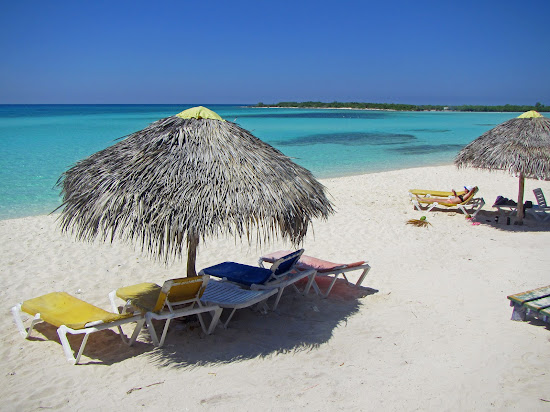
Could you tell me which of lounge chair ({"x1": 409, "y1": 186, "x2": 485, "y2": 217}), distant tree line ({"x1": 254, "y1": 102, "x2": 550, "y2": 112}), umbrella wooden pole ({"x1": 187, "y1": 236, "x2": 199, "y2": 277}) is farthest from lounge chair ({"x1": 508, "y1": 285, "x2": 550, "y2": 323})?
distant tree line ({"x1": 254, "y1": 102, "x2": 550, "y2": 112})

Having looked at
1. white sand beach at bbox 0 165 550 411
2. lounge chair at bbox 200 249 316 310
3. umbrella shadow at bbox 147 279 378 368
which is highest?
lounge chair at bbox 200 249 316 310

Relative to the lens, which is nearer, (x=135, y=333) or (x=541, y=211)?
(x=135, y=333)

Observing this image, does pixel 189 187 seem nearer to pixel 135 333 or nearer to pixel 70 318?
pixel 135 333

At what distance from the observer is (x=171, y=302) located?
389 cm

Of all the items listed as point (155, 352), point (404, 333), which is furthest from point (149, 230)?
point (404, 333)

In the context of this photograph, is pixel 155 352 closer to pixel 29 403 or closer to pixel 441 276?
pixel 29 403

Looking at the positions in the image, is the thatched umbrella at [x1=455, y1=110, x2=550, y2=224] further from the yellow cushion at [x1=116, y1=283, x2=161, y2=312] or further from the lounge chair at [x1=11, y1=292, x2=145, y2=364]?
the lounge chair at [x1=11, y1=292, x2=145, y2=364]

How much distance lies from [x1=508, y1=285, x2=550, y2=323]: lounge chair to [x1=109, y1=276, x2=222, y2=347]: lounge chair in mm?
2883

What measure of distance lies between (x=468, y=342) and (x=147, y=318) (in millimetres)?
2855

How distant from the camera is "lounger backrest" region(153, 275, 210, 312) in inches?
145

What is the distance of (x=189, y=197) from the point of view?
3729 millimetres

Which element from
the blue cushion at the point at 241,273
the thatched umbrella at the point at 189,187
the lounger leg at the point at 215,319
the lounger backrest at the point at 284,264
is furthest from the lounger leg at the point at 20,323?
the lounger backrest at the point at 284,264

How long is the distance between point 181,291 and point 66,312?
105 cm

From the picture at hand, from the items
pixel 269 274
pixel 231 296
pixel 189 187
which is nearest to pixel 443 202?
pixel 269 274
